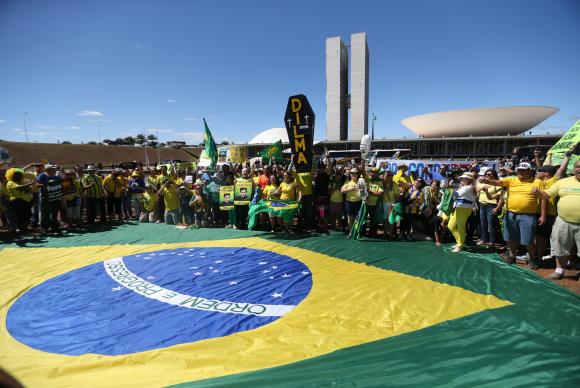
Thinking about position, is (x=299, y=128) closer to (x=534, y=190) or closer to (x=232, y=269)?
(x=232, y=269)

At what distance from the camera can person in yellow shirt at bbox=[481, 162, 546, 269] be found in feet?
17.8

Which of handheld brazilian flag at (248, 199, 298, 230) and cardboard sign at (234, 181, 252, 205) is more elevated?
cardboard sign at (234, 181, 252, 205)

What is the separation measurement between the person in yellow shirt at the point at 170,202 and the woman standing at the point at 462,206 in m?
8.21

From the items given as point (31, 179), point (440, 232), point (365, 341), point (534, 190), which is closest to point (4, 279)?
point (31, 179)

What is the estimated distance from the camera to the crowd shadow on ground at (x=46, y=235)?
8.01m

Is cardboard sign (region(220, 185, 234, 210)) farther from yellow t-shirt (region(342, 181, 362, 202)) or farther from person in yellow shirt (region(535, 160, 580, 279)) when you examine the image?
person in yellow shirt (region(535, 160, 580, 279))

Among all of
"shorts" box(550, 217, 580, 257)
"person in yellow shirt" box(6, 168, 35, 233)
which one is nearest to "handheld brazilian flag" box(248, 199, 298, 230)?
"shorts" box(550, 217, 580, 257)

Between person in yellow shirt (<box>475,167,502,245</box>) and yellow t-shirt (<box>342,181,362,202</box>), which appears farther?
yellow t-shirt (<box>342,181,362,202</box>)

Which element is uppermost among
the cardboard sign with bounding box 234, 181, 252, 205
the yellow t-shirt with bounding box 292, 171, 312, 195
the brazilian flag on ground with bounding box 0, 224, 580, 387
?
the yellow t-shirt with bounding box 292, 171, 312, 195

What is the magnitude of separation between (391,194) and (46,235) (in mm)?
9879

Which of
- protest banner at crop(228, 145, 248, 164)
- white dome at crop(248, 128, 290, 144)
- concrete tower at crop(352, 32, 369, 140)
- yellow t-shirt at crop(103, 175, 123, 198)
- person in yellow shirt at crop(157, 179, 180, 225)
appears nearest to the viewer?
person in yellow shirt at crop(157, 179, 180, 225)

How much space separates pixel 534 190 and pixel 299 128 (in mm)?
5226

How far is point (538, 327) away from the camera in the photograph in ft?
11.3

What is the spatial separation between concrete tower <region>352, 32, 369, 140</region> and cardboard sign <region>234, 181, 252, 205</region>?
73384 mm
